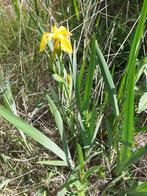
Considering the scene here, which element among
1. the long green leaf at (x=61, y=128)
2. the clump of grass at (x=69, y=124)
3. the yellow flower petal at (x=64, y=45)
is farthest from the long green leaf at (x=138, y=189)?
the yellow flower petal at (x=64, y=45)

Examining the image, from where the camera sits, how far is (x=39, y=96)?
1.29 m

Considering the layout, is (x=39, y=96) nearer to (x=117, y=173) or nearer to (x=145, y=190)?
(x=117, y=173)

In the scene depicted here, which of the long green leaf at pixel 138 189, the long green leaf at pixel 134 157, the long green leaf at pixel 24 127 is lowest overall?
the long green leaf at pixel 138 189

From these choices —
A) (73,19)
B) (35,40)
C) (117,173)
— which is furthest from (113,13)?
(117,173)

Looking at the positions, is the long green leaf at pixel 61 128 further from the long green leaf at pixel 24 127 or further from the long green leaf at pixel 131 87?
the long green leaf at pixel 131 87

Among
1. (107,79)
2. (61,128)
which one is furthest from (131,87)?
(61,128)

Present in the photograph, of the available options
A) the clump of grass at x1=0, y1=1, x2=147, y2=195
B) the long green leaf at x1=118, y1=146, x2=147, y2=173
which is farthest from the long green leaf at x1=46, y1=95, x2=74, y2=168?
the long green leaf at x1=118, y1=146, x2=147, y2=173

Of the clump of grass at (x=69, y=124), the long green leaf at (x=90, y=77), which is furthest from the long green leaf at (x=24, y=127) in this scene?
the long green leaf at (x=90, y=77)

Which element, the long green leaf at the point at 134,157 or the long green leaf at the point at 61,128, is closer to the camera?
the long green leaf at the point at 134,157

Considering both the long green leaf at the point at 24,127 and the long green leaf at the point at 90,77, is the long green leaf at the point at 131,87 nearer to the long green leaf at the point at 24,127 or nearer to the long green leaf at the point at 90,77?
the long green leaf at the point at 90,77

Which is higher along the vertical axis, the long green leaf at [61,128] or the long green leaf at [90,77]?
the long green leaf at [90,77]

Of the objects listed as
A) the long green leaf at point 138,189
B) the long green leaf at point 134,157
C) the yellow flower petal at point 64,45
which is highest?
the yellow flower petal at point 64,45

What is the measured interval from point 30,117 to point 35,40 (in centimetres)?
29

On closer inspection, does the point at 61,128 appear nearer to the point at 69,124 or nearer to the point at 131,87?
the point at 69,124
